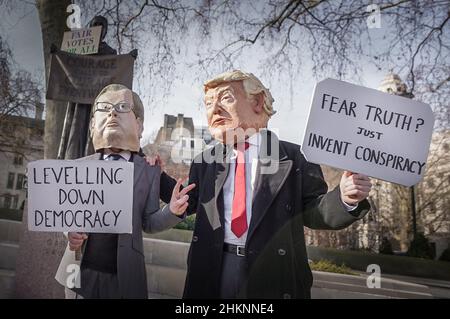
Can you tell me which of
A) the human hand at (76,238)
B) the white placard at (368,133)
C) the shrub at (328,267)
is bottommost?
the shrub at (328,267)

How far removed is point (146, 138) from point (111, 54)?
0.45 meters

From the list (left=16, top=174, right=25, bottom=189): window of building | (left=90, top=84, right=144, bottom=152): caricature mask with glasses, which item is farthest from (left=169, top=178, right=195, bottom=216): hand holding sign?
(left=16, top=174, right=25, bottom=189): window of building

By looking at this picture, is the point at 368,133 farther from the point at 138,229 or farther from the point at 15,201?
the point at 15,201

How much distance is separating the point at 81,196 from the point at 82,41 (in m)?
0.78

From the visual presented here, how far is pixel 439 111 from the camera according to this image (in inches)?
65.0

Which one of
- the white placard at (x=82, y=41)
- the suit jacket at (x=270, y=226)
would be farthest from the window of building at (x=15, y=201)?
the suit jacket at (x=270, y=226)

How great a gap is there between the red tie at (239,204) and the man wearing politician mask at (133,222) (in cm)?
18

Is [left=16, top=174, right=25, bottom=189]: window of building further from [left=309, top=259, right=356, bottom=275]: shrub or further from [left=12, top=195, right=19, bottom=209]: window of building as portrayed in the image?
[left=309, top=259, right=356, bottom=275]: shrub

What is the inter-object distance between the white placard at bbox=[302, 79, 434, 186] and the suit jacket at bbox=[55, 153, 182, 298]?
634 mm

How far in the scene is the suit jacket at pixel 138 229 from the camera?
1.56 meters

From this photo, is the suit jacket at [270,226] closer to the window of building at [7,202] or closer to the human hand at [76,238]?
the human hand at [76,238]

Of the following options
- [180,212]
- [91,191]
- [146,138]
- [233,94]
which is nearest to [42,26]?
[146,138]

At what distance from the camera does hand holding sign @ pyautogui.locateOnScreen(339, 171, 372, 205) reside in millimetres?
1307

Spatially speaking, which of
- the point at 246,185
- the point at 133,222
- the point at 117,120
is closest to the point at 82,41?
the point at 117,120
